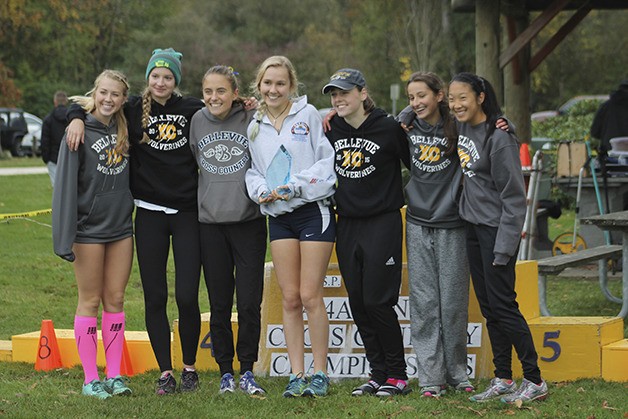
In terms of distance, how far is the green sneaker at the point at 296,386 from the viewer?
21.2ft

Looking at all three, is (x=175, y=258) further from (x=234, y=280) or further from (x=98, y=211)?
(x=98, y=211)

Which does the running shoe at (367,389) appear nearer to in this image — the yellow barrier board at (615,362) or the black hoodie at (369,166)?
the black hoodie at (369,166)

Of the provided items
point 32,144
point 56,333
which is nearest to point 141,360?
point 56,333

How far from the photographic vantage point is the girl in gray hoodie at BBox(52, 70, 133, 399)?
645cm

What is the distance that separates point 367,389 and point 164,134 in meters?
1.99

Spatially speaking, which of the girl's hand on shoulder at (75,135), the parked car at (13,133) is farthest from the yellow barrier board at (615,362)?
the parked car at (13,133)

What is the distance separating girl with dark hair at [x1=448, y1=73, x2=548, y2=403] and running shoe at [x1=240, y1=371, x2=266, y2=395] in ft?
4.22

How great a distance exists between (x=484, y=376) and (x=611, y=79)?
45.8m

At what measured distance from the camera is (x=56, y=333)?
27.0 feet

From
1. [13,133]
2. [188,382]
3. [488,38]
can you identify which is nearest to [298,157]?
[188,382]

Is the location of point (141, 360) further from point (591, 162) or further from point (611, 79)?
point (611, 79)

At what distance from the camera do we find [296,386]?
21.3 ft

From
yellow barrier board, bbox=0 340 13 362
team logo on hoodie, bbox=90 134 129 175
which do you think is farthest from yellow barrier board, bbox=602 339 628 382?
yellow barrier board, bbox=0 340 13 362

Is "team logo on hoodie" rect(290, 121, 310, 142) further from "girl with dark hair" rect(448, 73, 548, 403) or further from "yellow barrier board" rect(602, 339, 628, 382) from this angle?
"yellow barrier board" rect(602, 339, 628, 382)
